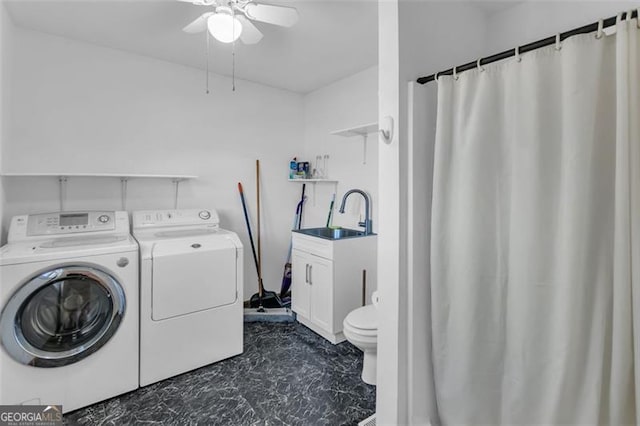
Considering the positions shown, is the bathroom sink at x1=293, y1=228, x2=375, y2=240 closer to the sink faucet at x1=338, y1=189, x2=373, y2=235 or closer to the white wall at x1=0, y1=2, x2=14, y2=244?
the sink faucet at x1=338, y1=189, x2=373, y2=235

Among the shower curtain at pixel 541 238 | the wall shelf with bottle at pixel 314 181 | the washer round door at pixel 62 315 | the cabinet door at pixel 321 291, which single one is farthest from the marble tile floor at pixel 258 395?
the wall shelf with bottle at pixel 314 181

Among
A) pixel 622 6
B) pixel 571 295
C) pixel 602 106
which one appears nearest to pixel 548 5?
pixel 622 6

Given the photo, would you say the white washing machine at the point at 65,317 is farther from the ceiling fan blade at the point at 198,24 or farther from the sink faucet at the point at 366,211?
the sink faucet at the point at 366,211

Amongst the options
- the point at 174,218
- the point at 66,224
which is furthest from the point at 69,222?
the point at 174,218

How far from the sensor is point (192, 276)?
224 centimetres

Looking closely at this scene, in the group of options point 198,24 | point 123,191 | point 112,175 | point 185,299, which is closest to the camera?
point 198,24

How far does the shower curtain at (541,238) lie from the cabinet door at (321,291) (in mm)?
1216

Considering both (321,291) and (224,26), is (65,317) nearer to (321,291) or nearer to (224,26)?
(321,291)

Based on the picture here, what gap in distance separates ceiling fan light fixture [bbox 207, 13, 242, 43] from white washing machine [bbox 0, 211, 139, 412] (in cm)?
145

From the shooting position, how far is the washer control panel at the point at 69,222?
2139 mm

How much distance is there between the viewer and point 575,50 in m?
1.06

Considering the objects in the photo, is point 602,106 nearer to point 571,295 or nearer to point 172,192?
point 571,295

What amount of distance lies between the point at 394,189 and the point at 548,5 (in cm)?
135

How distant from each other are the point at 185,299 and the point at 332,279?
1.13 m
